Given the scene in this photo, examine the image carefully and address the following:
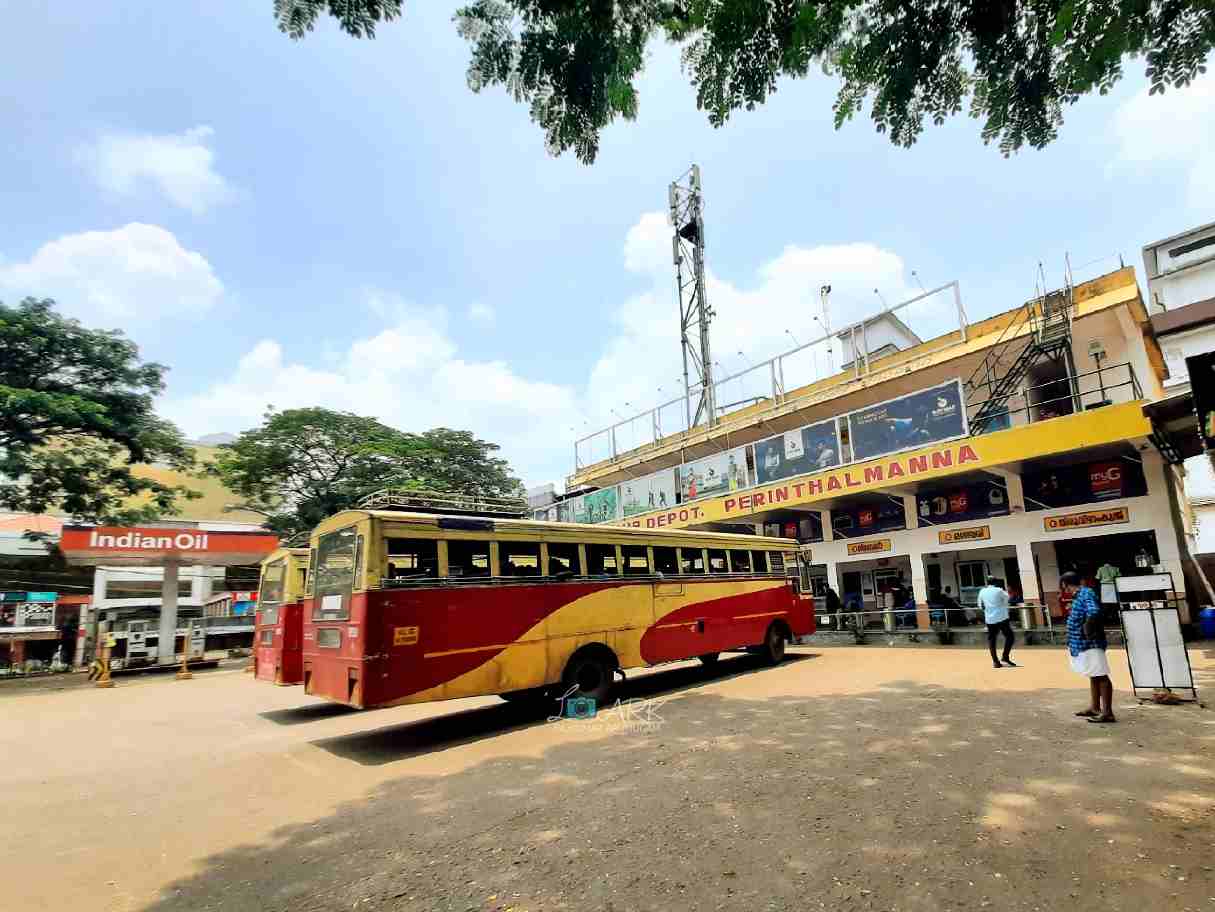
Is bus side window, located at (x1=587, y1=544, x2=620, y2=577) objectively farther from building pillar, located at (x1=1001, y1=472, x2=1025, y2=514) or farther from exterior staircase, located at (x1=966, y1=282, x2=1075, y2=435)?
building pillar, located at (x1=1001, y1=472, x2=1025, y2=514)

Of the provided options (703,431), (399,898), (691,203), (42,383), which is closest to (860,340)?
(703,431)

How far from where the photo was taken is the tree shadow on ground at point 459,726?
8344 mm

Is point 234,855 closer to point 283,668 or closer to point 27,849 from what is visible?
point 27,849

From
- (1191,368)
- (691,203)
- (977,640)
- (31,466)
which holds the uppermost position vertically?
(691,203)

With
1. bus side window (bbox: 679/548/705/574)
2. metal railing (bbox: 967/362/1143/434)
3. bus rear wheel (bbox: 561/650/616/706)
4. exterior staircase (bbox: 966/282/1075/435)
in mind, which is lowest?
bus rear wheel (bbox: 561/650/616/706)

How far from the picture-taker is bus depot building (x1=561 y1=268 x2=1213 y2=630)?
14.5m

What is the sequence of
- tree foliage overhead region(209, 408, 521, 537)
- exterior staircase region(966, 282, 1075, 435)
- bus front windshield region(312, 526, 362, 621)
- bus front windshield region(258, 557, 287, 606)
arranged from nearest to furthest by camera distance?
1. bus front windshield region(312, 526, 362, 621)
2. bus front windshield region(258, 557, 287, 606)
3. exterior staircase region(966, 282, 1075, 435)
4. tree foliage overhead region(209, 408, 521, 537)

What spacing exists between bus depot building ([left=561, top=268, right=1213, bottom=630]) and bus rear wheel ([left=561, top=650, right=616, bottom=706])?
8.18 metres

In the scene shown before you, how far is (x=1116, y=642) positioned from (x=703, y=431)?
1536 centimetres

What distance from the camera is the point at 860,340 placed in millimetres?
24719

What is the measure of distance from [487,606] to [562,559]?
158 centimetres

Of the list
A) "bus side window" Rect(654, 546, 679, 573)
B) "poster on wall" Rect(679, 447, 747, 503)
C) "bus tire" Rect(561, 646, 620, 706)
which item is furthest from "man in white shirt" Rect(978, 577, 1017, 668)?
"poster on wall" Rect(679, 447, 747, 503)

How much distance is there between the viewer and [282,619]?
12047mm

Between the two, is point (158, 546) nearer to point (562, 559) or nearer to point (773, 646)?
point (562, 559)
